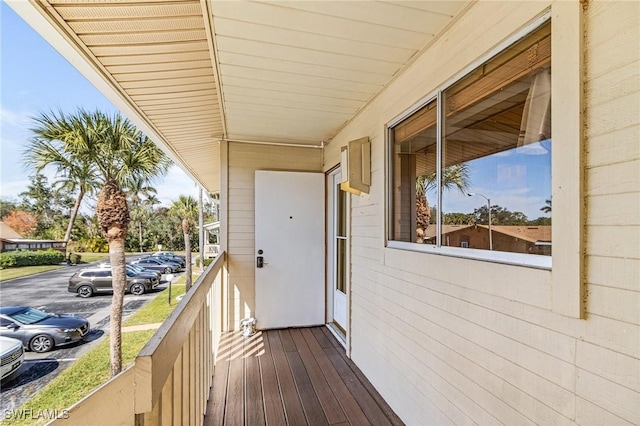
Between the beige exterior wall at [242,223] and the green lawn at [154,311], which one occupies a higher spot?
the beige exterior wall at [242,223]

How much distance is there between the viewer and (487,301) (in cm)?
128

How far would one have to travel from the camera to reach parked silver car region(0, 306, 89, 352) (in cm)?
477

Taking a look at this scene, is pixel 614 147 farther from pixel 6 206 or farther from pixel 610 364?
pixel 6 206

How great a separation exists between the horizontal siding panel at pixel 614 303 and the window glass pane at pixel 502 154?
0.21m

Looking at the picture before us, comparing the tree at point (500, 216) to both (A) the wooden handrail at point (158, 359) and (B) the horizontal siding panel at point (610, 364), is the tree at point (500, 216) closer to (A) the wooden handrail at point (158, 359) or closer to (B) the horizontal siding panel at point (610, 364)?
(B) the horizontal siding panel at point (610, 364)

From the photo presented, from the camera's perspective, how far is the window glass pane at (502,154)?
110 cm

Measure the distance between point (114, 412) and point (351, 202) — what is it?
7.97 ft

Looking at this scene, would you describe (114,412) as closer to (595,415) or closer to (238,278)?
(595,415)

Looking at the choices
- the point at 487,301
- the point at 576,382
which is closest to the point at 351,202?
the point at 487,301

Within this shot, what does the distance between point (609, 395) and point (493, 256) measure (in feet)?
1.81

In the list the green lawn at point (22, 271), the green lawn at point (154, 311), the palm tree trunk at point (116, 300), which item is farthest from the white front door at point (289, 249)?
the green lawn at point (22, 271)

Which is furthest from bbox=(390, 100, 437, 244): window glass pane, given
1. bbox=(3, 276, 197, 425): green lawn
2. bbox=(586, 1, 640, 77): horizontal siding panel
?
bbox=(3, 276, 197, 425): green lawn

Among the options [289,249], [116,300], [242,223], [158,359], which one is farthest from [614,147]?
[116,300]

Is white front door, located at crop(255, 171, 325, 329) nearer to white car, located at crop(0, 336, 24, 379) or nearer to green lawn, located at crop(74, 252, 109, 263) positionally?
white car, located at crop(0, 336, 24, 379)
